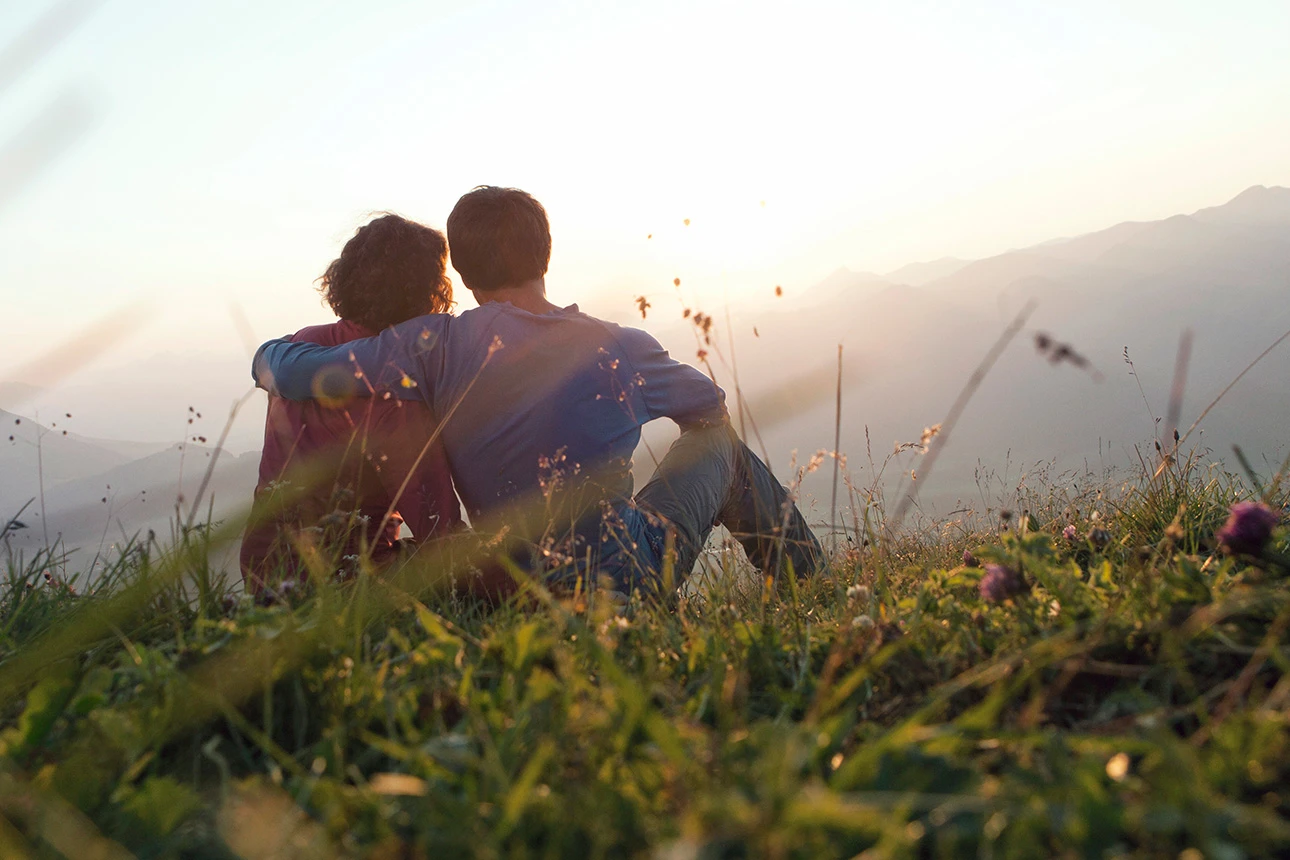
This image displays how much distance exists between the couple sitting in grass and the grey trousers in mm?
13

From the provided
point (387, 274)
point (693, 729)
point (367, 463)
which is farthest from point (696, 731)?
point (387, 274)

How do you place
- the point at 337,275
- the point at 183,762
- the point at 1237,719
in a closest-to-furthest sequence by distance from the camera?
the point at 1237,719 → the point at 183,762 → the point at 337,275

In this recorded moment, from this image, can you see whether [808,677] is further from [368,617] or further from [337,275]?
[337,275]

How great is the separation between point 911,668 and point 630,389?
7.12ft

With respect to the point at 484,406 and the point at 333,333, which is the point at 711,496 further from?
the point at 333,333

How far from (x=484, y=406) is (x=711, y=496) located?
1202mm

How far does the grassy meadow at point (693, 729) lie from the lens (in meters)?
0.82

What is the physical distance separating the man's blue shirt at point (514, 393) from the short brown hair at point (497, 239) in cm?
33

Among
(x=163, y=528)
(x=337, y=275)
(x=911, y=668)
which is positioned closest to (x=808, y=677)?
(x=911, y=668)

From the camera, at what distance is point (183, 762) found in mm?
1273

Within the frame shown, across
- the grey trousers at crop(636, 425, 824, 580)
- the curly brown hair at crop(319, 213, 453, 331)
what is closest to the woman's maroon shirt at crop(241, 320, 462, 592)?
the curly brown hair at crop(319, 213, 453, 331)

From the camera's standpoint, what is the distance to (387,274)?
3529 mm

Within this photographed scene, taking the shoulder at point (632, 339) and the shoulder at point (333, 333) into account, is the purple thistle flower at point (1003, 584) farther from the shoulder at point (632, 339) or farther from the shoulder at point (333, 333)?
the shoulder at point (333, 333)

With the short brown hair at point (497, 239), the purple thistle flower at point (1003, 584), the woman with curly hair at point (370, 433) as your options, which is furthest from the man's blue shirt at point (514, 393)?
the purple thistle flower at point (1003, 584)
